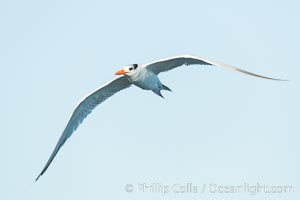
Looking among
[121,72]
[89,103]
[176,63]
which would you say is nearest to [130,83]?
[89,103]

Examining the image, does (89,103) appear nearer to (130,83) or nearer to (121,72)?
(130,83)

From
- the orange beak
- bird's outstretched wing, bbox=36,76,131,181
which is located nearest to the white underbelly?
the orange beak

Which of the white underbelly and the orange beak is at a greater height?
the orange beak

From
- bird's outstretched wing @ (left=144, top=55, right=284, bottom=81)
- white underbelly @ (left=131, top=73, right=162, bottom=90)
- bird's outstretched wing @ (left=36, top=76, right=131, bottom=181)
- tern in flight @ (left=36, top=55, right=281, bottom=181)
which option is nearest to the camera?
bird's outstretched wing @ (left=144, top=55, right=284, bottom=81)

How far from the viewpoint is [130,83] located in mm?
20922

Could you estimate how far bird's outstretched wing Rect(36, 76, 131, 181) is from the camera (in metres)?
20.8

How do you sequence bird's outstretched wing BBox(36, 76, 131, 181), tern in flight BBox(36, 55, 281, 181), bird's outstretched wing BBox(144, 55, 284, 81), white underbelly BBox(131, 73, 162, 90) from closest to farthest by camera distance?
1. bird's outstretched wing BBox(144, 55, 284, 81)
2. tern in flight BBox(36, 55, 281, 181)
3. white underbelly BBox(131, 73, 162, 90)
4. bird's outstretched wing BBox(36, 76, 131, 181)

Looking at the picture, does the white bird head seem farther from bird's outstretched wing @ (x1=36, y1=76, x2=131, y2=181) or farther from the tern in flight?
bird's outstretched wing @ (x1=36, y1=76, x2=131, y2=181)

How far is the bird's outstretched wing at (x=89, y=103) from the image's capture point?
20802 millimetres

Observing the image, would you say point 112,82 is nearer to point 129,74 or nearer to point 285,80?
point 129,74

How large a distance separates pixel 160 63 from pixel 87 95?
A: 305cm

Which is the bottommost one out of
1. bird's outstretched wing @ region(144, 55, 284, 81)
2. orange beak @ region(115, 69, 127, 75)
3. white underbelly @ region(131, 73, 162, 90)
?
white underbelly @ region(131, 73, 162, 90)

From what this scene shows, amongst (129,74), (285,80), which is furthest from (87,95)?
(285,80)

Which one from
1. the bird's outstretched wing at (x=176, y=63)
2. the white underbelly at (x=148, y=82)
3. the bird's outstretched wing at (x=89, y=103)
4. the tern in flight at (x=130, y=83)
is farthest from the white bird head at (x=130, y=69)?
the bird's outstretched wing at (x=89, y=103)
